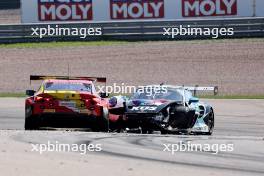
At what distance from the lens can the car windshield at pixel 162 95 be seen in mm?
16828

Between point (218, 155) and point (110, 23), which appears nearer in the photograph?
point (218, 155)

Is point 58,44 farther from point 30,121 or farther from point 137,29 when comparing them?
point 30,121

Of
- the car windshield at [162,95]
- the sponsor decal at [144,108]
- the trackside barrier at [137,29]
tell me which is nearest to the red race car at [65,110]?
the sponsor decal at [144,108]

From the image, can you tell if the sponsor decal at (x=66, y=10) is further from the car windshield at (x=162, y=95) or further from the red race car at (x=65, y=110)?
the red race car at (x=65, y=110)

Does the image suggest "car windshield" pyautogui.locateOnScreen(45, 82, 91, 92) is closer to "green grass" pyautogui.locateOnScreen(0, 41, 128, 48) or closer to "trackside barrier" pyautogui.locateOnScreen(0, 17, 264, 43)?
"trackside barrier" pyautogui.locateOnScreen(0, 17, 264, 43)

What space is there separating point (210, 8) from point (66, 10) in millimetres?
6448

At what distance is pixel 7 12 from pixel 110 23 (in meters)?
13.1

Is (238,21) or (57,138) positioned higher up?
(238,21)

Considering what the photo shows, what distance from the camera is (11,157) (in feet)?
33.4

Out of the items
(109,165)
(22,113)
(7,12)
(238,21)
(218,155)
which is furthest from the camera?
(7,12)

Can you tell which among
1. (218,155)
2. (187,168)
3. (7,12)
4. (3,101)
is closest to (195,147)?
(218,155)

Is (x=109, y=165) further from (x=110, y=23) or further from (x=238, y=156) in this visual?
(x=110, y=23)

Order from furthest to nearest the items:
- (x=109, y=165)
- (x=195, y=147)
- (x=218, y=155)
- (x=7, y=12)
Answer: (x=7, y=12) < (x=195, y=147) < (x=218, y=155) < (x=109, y=165)

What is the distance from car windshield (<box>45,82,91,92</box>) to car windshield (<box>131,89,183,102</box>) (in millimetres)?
1218
